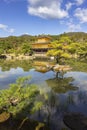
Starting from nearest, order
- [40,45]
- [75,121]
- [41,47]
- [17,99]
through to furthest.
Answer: [75,121]
[17,99]
[41,47]
[40,45]

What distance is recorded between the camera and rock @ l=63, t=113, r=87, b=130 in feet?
31.3

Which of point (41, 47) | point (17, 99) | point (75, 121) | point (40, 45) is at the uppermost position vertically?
point (40, 45)

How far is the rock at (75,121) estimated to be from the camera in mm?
9547

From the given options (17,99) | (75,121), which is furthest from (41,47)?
(75,121)

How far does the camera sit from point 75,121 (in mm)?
10094

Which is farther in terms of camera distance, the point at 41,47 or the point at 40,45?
the point at 40,45

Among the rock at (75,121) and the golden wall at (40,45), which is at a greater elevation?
the golden wall at (40,45)

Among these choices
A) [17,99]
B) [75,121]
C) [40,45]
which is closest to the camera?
[75,121]

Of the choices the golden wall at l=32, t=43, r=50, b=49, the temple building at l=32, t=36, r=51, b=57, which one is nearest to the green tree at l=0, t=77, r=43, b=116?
the temple building at l=32, t=36, r=51, b=57

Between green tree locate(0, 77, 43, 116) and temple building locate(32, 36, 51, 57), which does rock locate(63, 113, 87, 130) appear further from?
temple building locate(32, 36, 51, 57)

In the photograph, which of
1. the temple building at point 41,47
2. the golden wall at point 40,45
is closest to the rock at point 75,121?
the temple building at point 41,47

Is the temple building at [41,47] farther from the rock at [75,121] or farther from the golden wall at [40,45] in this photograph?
the rock at [75,121]

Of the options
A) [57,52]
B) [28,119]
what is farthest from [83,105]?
[57,52]

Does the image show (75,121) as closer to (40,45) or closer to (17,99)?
(17,99)
